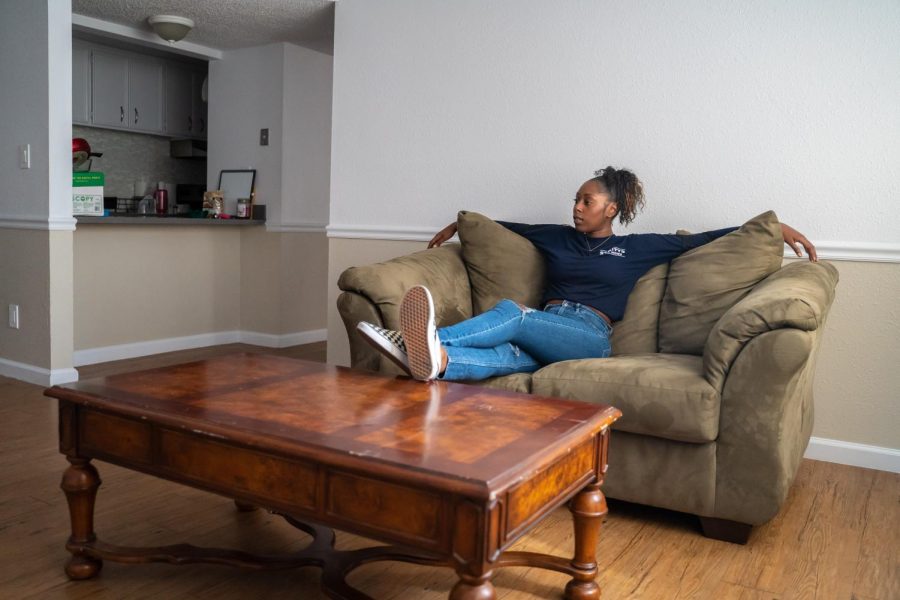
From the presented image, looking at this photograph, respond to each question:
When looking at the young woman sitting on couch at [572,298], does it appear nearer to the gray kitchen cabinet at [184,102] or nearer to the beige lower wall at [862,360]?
the beige lower wall at [862,360]

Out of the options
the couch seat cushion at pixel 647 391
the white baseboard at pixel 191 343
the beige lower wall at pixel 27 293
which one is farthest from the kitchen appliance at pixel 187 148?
the couch seat cushion at pixel 647 391

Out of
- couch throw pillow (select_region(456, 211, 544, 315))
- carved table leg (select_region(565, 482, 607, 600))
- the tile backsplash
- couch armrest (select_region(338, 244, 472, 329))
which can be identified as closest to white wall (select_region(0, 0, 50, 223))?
the tile backsplash

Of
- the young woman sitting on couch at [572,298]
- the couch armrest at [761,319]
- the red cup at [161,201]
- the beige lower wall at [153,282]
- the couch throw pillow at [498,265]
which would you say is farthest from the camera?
the red cup at [161,201]

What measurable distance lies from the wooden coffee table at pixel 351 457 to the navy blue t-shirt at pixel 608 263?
1.12 m

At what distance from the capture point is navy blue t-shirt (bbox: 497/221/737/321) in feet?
9.86

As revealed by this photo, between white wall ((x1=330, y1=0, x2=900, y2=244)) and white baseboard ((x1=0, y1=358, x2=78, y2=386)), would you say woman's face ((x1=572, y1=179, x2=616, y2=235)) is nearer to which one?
white wall ((x1=330, y1=0, x2=900, y2=244))

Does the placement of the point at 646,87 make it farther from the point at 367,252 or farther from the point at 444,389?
the point at 444,389

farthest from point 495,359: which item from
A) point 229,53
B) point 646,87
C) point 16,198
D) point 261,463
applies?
point 229,53

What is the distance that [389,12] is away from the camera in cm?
405

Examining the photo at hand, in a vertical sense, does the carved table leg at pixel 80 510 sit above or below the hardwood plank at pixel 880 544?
above

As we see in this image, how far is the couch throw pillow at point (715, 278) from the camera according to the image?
281 cm

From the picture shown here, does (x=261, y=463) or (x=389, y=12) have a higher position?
(x=389, y=12)

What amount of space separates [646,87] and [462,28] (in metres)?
0.99

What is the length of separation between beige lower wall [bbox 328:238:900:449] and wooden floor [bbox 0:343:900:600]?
0.28 metres
